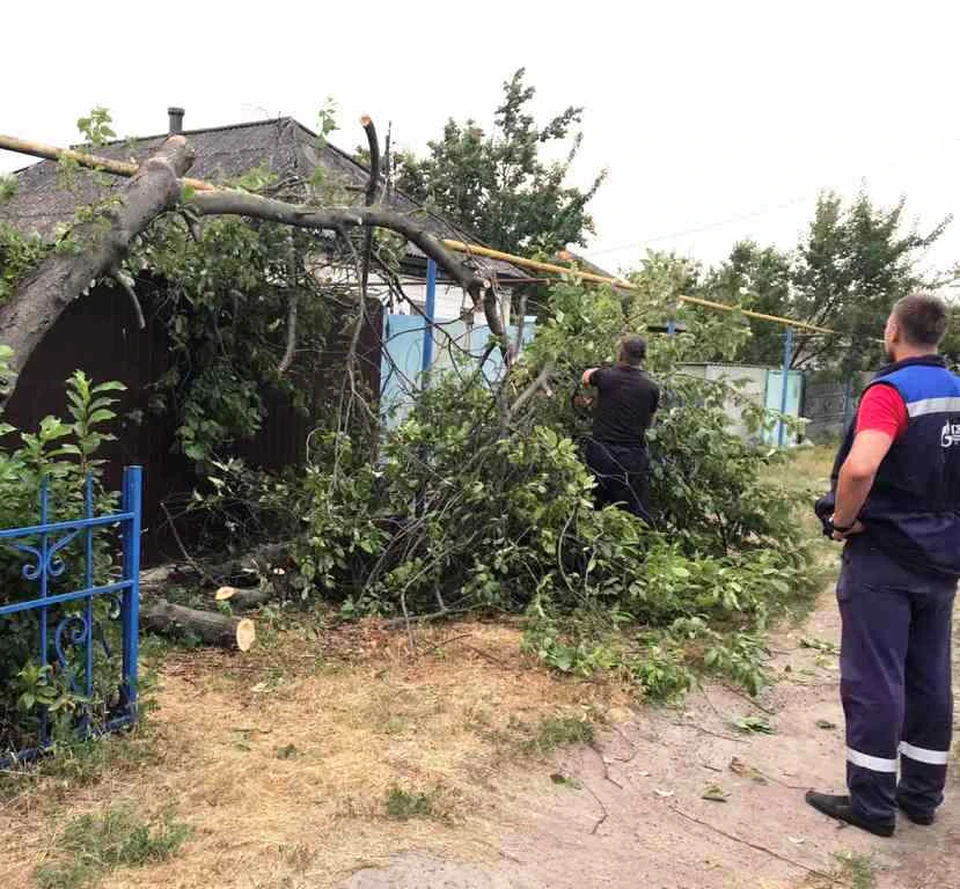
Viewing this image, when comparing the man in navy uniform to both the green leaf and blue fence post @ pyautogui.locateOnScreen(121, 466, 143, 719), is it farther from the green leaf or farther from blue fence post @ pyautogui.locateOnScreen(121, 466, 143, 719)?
blue fence post @ pyautogui.locateOnScreen(121, 466, 143, 719)

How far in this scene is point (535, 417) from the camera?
581cm

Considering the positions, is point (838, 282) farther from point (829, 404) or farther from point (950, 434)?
point (950, 434)

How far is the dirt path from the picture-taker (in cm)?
265

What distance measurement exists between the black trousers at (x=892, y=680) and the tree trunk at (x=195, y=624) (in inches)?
104

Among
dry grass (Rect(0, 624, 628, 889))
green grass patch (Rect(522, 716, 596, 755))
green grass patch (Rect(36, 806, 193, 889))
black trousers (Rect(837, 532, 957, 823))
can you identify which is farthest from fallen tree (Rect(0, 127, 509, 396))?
black trousers (Rect(837, 532, 957, 823))

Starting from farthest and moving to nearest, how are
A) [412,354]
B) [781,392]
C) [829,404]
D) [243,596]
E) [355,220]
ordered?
1. [829,404]
2. [781,392]
3. [412,354]
4. [355,220]
5. [243,596]

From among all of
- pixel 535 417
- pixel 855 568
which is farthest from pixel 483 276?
pixel 855 568

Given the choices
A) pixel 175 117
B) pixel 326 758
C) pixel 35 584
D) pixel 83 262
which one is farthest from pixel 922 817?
pixel 175 117

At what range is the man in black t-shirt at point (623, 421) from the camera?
5715mm

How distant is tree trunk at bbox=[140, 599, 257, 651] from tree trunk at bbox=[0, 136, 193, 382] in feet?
4.67

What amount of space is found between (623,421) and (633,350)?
457 millimetres

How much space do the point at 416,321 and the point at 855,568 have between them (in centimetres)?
511

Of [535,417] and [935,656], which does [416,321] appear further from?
[935,656]

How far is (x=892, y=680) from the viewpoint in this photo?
307 cm
